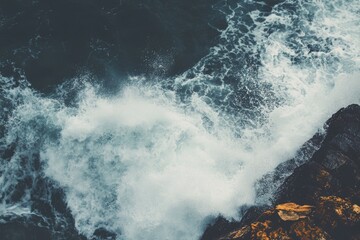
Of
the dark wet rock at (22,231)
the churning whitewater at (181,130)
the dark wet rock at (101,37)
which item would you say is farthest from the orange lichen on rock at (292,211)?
the dark wet rock at (101,37)

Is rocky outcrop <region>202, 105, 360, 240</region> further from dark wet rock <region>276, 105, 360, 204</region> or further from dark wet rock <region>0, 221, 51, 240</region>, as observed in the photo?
dark wet rock <region>0, 221, 51, 240</region>

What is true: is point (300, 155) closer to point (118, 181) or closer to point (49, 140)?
point (118, 181)

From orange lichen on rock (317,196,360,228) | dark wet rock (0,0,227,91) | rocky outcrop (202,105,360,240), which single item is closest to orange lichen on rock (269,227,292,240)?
rocky outcrop (202,105,360,240)

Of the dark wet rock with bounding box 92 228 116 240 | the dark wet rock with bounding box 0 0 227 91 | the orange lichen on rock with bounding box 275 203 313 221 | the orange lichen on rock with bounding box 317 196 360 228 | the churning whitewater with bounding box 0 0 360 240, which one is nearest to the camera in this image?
the orange lichen on rock with bounding box 317 196 360 228

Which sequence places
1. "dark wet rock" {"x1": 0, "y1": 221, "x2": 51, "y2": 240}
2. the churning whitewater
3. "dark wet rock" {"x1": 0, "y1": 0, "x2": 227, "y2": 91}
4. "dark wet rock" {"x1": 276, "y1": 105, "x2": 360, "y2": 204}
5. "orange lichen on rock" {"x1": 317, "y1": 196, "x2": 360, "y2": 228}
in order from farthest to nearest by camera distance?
"dark wet rock" {"x1": 0, "y1": 0, "x2": 227, "y2": 91} < the churning whitewater < "dark wet rock" {"x1": 0, "y1": 221, "x2": 51, "y2": 240} < "dark wet rock" {"x1": 276, "y1": 105, "x2": 360, "y2": 204} < "orange lichen on rock" {"x1": 317, "y1": 196, "x2": 360, "y2": 228}

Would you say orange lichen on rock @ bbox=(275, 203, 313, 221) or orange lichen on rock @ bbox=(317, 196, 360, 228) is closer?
orange lichen on rock @ bbox=(317, 196, 360, 228)

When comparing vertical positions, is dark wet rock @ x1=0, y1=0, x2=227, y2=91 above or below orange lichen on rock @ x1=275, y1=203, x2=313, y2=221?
above

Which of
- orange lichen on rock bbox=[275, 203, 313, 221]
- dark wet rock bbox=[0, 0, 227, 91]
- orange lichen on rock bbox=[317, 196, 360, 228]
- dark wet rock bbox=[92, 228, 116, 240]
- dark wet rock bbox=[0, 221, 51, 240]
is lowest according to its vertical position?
orange lichen on rock bbox=[317, 196, 360, 228]
